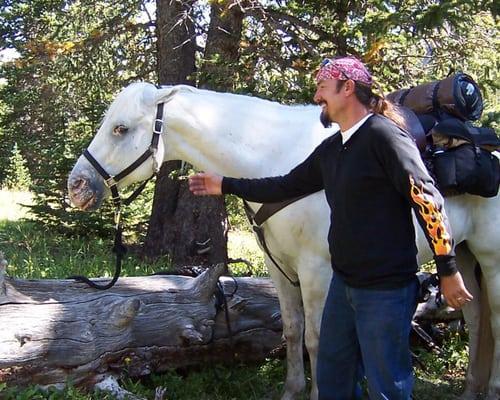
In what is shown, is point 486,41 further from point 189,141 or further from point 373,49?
point 189,141

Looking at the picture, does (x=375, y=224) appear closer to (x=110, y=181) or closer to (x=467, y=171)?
(x=467, y=171)

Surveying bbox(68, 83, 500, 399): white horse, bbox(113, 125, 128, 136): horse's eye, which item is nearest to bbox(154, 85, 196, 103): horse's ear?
bbox(68, 83, 500, 399): white horse

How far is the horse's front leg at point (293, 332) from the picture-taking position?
174 inches

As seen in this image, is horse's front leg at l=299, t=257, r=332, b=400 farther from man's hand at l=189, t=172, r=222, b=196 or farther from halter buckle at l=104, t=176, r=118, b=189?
halter buckle at l=104, t=176, r=118, b=189

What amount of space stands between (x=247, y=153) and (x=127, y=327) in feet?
4.91

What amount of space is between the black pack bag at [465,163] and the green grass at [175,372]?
1837 millimetres

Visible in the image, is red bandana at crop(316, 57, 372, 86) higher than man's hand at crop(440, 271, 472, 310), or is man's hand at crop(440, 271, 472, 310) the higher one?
red bandana at crop(316, 57, 372, 86)

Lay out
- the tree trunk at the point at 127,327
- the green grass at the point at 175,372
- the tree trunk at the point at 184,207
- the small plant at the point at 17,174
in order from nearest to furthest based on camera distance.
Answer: the tree trunk at the point at 127,327 < the green grass at the point at 175,372 < the tree trunk at the point at 184,207 < the small plant at the point at 17,174

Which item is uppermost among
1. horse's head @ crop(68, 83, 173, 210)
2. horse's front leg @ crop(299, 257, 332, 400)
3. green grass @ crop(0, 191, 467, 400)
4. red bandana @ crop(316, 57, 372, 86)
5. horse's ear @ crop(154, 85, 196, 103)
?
horse's ear @ crop(154, 85, 196, 103)

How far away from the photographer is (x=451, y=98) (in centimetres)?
421

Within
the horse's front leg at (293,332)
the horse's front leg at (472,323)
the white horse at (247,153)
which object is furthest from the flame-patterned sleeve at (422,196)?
the horse's front leg at (472,323)

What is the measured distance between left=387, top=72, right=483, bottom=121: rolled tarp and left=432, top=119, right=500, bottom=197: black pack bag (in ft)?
0.49

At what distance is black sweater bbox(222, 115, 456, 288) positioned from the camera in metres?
2.60

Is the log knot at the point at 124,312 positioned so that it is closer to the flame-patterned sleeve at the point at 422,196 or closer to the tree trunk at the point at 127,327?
the tree trunk at the point at 127,327
